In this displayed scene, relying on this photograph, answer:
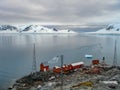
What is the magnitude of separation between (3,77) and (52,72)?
1263cm

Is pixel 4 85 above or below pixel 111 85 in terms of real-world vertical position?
below

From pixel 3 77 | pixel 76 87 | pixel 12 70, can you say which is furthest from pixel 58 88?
pixel 12 70

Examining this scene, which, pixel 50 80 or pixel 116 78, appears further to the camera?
pixel 50 80

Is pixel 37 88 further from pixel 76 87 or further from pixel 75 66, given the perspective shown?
pixel 75 66

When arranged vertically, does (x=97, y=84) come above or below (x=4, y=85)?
above

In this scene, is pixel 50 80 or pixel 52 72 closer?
pixel 50 80

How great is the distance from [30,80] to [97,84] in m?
14.9

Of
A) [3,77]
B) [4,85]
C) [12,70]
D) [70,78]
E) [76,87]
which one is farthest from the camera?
[12,70]

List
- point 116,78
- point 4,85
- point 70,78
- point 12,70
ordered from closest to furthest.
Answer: point 116,78, point 70,78, point 4,85, point 12,70

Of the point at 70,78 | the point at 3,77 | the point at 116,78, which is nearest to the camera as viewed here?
the point at 116,78

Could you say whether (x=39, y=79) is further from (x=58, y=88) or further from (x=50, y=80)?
(x=58, y=88)

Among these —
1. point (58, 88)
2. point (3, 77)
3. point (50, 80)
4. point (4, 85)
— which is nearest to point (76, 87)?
point (58, 88)

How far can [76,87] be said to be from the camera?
32688 mm

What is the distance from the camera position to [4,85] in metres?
45.8
